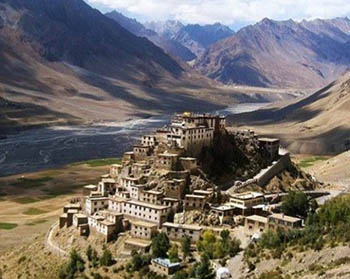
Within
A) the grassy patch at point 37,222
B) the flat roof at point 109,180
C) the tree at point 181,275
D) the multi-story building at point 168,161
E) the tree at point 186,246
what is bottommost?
Answer: the grassy patch at point 37,222

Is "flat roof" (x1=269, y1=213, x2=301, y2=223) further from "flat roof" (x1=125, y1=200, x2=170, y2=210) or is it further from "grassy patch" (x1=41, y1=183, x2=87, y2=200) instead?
"grassy patch" (x1=41, y1=183, x2=87, y2=200)

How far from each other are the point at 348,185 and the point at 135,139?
108 m

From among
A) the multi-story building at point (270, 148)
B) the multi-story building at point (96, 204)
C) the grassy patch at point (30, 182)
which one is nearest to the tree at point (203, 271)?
the multi-story building at point (96, 204)

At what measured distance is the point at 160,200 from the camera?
61906mm

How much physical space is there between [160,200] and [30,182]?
6619 cm

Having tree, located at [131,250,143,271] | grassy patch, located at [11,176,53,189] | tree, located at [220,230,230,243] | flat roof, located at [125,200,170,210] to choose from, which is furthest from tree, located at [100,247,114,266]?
grassy patch, located at [11,176,53,189]

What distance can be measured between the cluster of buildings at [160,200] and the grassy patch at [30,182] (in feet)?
160

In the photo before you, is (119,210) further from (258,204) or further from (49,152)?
(49,152)

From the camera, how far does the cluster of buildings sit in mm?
57531

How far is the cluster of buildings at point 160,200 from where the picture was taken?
189ft

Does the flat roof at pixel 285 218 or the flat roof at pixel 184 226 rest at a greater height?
the flat roof at pixel 285 218

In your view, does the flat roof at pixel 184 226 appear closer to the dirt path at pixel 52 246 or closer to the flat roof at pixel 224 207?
the flat roof at pixel 224 207

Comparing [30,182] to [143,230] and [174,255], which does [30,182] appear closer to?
[143,230]

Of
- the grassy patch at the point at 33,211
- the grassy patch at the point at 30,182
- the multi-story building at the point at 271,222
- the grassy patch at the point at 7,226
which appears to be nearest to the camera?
the multi-story building at the point at 271,222
